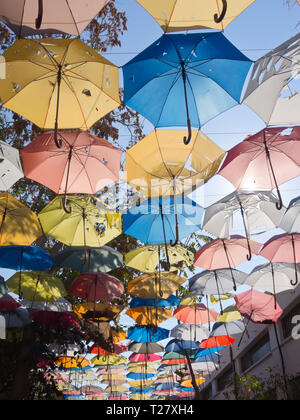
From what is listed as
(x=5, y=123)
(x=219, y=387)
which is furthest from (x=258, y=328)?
(x=5, y=123)

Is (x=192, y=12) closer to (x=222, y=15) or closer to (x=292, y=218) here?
(x=222, y=15)

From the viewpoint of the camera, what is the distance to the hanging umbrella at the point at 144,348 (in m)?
11.4

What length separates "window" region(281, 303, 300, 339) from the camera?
34.1 ft

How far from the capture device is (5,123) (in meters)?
7.72

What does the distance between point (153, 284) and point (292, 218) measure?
3256mm

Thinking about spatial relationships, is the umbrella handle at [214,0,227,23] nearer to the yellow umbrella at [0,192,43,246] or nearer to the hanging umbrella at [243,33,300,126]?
the hanging umbrella at [243,33,300,126]

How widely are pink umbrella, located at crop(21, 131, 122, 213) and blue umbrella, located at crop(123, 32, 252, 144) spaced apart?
88 cm

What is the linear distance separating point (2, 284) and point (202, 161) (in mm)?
4554

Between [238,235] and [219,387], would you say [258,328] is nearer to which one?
[238,235]

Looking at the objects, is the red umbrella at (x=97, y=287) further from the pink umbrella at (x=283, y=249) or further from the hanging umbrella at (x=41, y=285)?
the pink umbrella at (x=283, y=249)

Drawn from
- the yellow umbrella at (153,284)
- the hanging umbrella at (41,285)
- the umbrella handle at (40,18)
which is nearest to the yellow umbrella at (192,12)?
the umbrella handle at (40,18)

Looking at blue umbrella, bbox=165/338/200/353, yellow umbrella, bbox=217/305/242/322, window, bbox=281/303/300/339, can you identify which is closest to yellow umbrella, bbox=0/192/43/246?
yellow umbrella, bbox=217/305/242/322

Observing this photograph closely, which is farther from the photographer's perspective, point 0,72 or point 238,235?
point 238,235

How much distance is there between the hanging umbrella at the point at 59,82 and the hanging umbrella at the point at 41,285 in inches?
145
